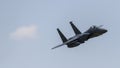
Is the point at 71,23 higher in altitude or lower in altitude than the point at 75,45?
higher

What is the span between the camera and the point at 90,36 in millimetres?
169125

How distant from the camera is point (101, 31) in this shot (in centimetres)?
16475

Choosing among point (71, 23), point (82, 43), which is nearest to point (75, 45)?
point (82, 43)

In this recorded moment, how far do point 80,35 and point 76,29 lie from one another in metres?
5.65

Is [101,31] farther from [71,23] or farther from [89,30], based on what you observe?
[71,23]

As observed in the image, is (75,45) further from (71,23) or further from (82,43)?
(71,23)

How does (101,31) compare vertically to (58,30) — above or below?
below

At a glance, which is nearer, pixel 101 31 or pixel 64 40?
pixel 101 31

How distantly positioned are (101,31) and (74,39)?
484 inches

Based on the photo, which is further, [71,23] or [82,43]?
A: [71,23]

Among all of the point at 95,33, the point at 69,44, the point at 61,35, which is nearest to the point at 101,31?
the point at 95,33

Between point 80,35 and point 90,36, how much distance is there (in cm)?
481

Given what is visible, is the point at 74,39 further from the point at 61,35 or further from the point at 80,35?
the point at 61,35

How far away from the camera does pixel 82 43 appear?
168 metres
